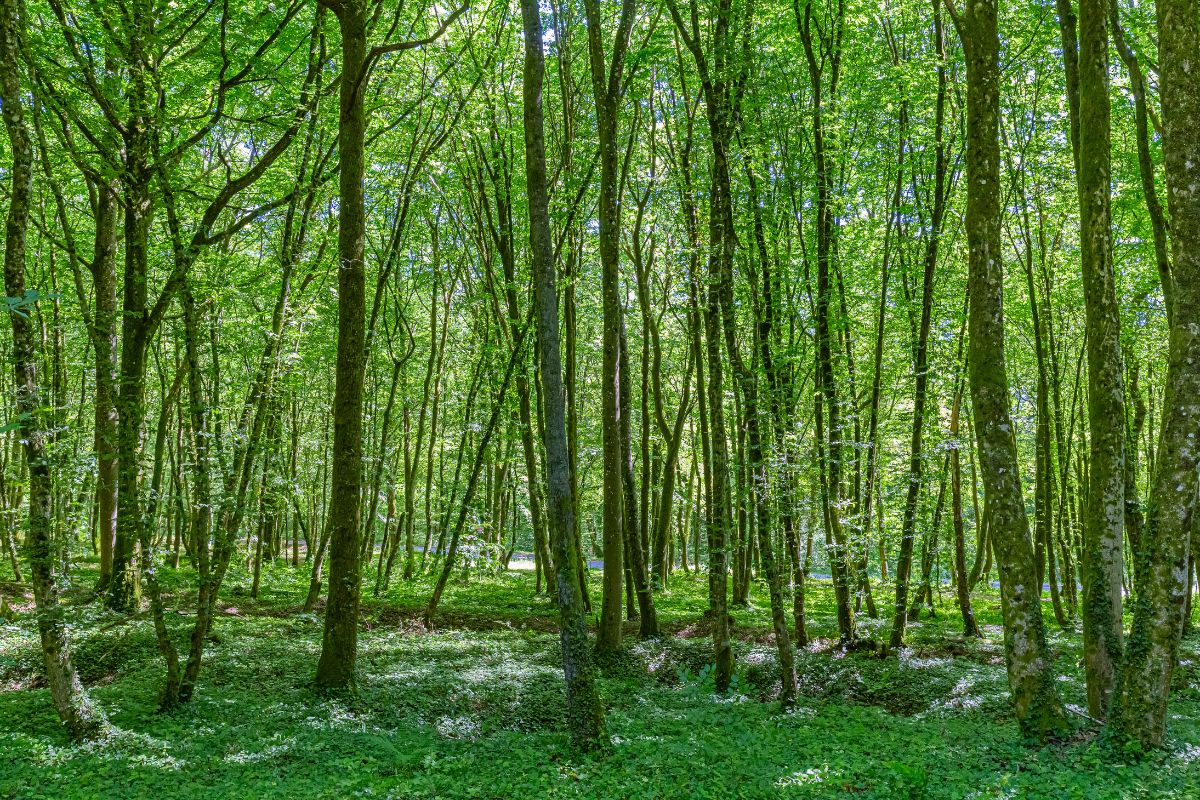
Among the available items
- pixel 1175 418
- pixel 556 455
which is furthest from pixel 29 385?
pixel 1175 418

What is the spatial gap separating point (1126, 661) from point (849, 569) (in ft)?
20.4

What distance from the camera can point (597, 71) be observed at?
1033 centimetres

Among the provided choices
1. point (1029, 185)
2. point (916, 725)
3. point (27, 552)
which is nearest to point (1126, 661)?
point (916, 725)

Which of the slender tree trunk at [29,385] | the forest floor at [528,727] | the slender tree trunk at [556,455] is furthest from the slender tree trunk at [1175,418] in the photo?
the slender tree trunk at [29,385]

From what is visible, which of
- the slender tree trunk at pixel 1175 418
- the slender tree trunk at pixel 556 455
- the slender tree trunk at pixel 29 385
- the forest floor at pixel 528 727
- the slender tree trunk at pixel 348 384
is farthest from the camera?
the slender tree trunk at pixel 348 384

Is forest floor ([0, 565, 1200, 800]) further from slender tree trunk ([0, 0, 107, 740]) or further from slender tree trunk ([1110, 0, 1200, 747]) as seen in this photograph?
slender tree trunk ([1110, 0, 1200, 747])

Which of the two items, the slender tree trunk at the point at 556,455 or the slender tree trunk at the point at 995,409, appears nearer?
the slender tree trunk at the point at 995,409

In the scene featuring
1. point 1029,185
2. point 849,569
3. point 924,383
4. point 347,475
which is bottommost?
point 849,569

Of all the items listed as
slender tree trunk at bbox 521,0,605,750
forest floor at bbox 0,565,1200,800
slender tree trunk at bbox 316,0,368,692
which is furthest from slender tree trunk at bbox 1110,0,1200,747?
slender tree trunk at bbox 316,0,368,692

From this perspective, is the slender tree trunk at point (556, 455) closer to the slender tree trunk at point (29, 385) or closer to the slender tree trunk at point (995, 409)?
the slender tree trunk at point (995, 409)

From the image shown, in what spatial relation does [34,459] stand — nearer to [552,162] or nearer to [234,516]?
[234,516]

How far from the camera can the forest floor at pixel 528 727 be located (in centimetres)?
573

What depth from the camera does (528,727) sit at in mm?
8148

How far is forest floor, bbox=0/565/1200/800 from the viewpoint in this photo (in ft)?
18.8
